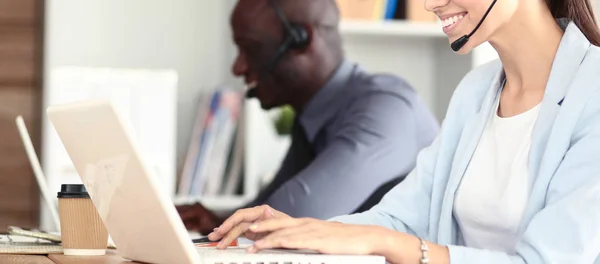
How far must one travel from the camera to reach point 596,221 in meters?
1.29

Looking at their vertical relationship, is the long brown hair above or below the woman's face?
below

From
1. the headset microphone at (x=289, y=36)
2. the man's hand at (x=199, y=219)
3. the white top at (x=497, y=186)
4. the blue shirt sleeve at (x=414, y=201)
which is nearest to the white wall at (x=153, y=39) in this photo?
the headset microphone at (x=289, y=36)

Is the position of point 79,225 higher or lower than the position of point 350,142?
higher

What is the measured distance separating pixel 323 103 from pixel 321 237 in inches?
58.7

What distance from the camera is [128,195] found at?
45.6 inches

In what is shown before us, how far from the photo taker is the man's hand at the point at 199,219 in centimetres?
246

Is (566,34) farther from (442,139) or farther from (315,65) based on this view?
(315,65)

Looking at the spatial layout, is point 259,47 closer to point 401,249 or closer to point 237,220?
point 237,220

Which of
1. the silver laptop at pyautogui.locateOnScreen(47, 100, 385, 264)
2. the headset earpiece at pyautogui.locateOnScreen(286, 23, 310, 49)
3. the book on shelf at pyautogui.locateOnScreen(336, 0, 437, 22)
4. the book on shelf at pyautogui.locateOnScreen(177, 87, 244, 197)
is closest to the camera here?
the silver laptop at pyautogui.locateOnScreen(47, 100, 385, 264)

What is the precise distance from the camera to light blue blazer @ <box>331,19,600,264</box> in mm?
1298

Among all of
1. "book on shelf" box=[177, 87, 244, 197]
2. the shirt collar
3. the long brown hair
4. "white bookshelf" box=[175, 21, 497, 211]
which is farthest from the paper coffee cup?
"book on shelf" box=[177, 87, 244, 197]

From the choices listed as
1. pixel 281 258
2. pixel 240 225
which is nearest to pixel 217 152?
pixel 240 225

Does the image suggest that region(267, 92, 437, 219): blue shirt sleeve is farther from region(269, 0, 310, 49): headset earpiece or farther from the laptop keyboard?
the laptop keyboard

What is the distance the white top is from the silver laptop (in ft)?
1.33
